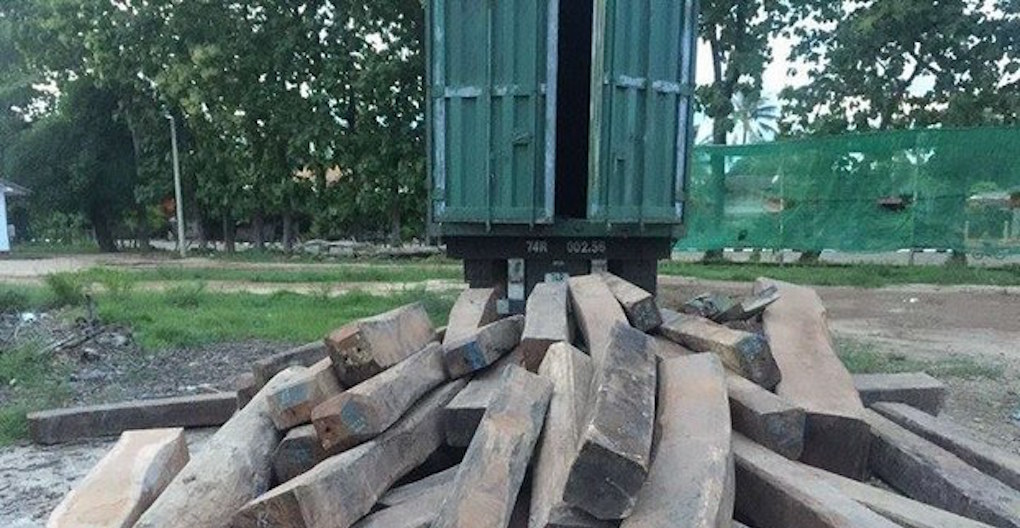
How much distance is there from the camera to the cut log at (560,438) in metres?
1.55

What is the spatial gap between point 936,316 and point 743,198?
19.7ft

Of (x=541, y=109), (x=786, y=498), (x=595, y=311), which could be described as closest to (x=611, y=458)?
(x=786, y=498)

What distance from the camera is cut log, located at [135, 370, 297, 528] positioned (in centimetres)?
197

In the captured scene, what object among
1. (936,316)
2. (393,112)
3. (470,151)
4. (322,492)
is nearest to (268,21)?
(393,112)

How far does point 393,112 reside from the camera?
15172 millimetres

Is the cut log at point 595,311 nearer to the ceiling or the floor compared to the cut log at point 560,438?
nearer to the ceiling

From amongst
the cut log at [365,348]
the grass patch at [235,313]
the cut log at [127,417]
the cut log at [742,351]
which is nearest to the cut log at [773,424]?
the cut log at [742,351]

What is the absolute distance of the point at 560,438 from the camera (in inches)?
74.2

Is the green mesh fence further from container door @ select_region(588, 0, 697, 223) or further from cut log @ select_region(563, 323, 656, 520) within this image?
cut log @ select_region(563, 323, 656, 520)

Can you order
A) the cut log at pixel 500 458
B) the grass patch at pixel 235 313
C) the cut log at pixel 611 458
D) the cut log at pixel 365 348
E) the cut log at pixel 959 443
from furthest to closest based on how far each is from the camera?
the grass patch at pixel 235 313 → the cut log at pixel 365 348 → the cut log at pixel 959 443 → the cut log at pixel 500 458 → the cut log at pixel 611 458

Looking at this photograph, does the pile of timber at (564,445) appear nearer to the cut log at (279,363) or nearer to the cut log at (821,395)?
the cut log at (821,395)

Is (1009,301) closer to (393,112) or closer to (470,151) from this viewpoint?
(470,151)

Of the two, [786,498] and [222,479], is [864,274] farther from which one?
[222,479]

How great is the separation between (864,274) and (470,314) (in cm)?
1115
